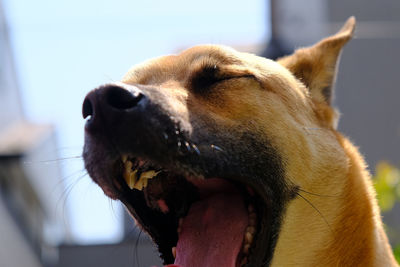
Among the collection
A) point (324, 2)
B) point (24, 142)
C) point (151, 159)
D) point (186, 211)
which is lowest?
point (24, 142)

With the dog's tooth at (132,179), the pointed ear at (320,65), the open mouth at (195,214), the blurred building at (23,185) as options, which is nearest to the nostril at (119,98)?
the open mouth at (195,214)

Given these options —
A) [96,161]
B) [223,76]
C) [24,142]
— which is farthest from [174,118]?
[24,142]

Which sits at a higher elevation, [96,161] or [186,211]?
[96,161]

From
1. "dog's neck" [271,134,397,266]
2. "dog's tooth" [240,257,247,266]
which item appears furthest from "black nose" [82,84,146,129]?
"dog's neck" [271,134,397,266]

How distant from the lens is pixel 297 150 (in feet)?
10.3

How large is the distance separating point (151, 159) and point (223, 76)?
2.61 feet

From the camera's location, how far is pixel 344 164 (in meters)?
3.28

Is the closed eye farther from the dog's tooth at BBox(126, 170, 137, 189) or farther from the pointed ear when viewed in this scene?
the pointed ear

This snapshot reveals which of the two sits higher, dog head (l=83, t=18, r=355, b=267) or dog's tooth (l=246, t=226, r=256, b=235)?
dog head (l=83, t=18, r=355, b=267)

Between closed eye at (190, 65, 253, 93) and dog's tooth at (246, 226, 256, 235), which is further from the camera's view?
closed eye at (190, 65, 253, 93)

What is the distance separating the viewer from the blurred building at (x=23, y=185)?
30.6ft

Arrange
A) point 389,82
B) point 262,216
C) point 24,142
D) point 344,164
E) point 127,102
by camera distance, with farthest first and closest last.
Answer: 1. point 24,142
2. point 389,82
3. point 344,164
4. point 262,216
5. point 127,102

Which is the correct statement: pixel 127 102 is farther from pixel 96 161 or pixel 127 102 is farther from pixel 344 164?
pixel 344 164

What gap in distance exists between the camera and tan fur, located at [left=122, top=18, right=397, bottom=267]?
3.02 metres
